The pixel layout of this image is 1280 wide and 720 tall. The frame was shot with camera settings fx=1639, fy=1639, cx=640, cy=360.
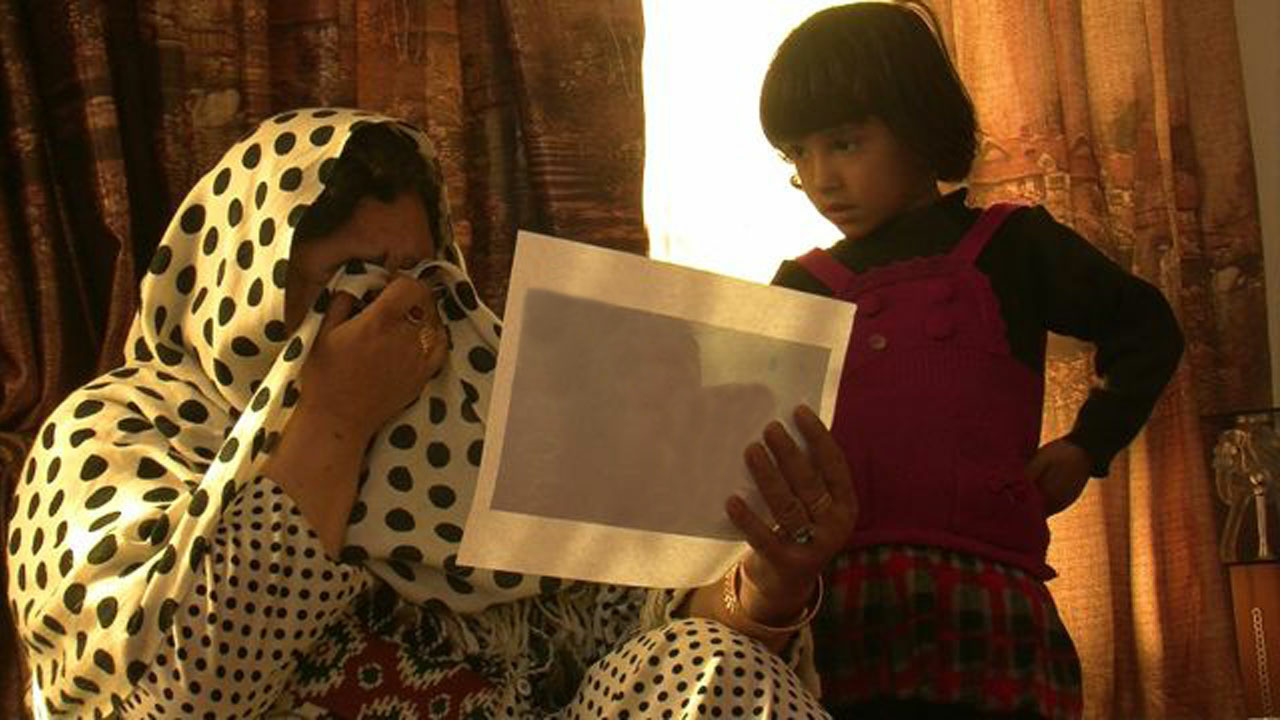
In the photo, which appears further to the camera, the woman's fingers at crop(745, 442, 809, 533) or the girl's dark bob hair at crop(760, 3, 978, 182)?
the girl's dark bob hair at crop(760, 3, 978, 182)

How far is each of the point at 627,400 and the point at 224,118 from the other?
914 mm

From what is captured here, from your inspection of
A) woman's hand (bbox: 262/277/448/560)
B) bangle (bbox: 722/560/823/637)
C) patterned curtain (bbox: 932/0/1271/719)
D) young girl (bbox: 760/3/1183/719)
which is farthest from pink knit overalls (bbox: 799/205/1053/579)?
patterned curtain (bbox: 932/0/1271/719)

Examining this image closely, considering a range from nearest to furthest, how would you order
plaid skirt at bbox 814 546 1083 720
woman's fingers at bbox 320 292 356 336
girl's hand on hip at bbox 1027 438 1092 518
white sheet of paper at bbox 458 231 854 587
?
white sheet of paper at bbox 458 231 854 587 → woman's fingers at bbox 320 292 356 336 → plaid skirt at bbox 814 546 1083 720 → girl's hand on hip at bbox 1027 438 1092 518

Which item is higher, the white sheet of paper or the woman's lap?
the white sheet of paper

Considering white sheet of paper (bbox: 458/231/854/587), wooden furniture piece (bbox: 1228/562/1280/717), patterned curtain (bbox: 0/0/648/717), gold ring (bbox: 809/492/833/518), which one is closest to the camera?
white sheet of paper (bbox: 458/231/854/587)

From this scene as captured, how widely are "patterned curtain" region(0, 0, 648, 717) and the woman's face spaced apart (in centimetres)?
48

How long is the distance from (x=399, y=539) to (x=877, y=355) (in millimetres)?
560

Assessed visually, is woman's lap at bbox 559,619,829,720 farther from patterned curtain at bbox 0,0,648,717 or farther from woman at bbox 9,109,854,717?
patterned curtain at bbox 0,0,648,717

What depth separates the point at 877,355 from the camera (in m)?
1.68

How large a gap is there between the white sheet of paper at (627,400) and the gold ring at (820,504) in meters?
0.07

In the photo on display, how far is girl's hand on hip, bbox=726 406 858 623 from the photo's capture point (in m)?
1.27

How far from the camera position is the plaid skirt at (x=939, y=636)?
5.20 ft

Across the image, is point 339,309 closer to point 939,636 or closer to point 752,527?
point 752,527

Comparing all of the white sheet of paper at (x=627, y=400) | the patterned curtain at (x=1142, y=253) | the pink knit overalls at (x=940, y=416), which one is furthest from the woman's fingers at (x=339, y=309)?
the patterned curtain at (x=1142, y=253)
